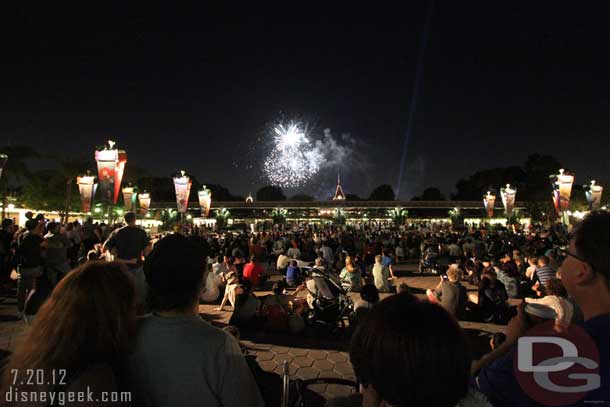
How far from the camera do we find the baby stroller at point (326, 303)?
6.31 metres

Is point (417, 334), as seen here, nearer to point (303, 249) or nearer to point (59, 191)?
point (303, 249)

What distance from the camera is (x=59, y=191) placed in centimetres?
3541

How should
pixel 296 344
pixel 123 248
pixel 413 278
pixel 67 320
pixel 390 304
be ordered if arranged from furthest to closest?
pixel 413 278 < pixel 296 344 < pixel 123 248 < pixel 67 320 < pixel 390 304

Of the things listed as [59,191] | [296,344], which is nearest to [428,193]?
[59,191]

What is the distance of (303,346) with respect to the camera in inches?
225

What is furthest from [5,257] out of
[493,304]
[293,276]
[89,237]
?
[493,304]

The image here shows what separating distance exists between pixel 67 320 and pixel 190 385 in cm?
56

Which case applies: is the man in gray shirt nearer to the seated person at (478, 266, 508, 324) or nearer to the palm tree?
the seated person at (478, 266, 508, 324)

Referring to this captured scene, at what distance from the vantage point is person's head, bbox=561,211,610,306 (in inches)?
59.5

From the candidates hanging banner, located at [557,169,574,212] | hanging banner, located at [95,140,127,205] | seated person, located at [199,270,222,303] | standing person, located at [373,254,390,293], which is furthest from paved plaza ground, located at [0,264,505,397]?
hanging banner, located at [557,169,574,212]

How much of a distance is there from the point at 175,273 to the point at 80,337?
44cm

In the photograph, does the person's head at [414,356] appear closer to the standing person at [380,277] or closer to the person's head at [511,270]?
the standing person at [380,277]

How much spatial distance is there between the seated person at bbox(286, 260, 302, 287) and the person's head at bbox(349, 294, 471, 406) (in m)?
8.96

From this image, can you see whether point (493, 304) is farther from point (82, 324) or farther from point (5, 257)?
point (5, 257)
